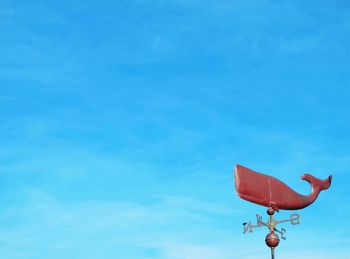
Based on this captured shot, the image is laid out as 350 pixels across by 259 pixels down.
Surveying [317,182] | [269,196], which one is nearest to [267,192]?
[269,196]

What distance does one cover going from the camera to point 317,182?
10.4 m

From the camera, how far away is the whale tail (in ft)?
33.9

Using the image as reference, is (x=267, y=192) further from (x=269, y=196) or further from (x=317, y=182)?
(x=317, y=182)

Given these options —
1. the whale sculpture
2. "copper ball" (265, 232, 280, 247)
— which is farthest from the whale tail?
"copper ball" (265, 232, 280, 247)

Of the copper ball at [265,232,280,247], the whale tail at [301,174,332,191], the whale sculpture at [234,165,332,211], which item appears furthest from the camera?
the whale tail at [301,174,332,191]

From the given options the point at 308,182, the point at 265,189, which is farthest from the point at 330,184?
the point at 265,189

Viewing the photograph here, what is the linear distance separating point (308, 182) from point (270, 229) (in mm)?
1330

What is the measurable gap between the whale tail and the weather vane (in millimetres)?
326

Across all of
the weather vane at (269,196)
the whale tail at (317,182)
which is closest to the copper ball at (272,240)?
the weather vane at (269,196)

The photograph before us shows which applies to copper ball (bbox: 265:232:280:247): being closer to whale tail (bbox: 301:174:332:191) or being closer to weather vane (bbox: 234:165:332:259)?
weather vane (bbox: 234:165:332:259)

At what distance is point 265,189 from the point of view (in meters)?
9.67

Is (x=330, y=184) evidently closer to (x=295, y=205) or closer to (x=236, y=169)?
(x=295, y=205)

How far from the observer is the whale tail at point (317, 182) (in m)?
10.3

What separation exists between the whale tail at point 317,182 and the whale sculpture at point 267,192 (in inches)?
4.8
